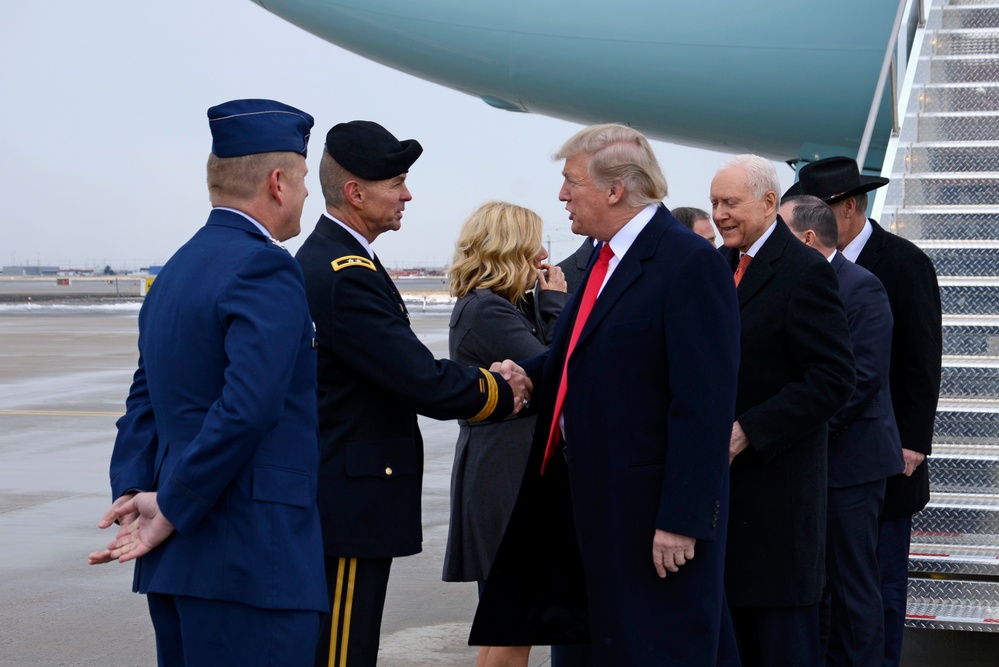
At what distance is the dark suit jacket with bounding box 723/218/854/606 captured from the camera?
299 cm

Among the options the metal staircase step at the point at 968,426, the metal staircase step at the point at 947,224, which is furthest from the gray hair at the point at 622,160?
the metal staircase step at the point at 947,224

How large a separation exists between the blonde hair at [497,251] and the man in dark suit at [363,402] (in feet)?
2.17

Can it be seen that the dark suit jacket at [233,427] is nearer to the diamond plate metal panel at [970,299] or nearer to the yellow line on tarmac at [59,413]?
the diamond plate metal panel at [970,299]

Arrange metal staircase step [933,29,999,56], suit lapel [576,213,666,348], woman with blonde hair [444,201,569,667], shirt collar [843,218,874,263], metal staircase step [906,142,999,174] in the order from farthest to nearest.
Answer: metal staircase step [933,29,999,56] < metal staircase step [906,142,999,174] < shirt collar [843,218,874,263] < woman with blonde hair [444,201,569,667] < suit lapel [576,213,666,348]

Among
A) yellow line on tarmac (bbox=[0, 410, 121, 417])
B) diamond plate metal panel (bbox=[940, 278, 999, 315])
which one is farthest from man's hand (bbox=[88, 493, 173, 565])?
yellow line on tarmac (bbox=[0, 410, 121, 417])

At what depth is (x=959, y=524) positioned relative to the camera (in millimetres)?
4453

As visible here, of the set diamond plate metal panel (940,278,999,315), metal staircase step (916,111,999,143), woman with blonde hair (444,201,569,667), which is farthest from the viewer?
metal staircase step (916,111,999,143)

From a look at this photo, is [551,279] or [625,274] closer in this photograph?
[625,274]

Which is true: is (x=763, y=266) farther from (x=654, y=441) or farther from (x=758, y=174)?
(x=654, y=441)

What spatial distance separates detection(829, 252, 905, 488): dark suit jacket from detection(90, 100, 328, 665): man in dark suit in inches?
73.8

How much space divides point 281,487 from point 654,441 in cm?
87

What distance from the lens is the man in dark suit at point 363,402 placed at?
274 cm

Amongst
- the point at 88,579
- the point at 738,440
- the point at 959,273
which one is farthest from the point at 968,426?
the point at 88,579

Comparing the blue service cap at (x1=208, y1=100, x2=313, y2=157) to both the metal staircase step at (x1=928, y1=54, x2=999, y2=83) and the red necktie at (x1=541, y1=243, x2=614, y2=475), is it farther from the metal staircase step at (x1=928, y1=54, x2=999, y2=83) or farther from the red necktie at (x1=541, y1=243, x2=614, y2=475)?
the metal staircase step at (x1=928, y1=54, x2=999, y2=83)
